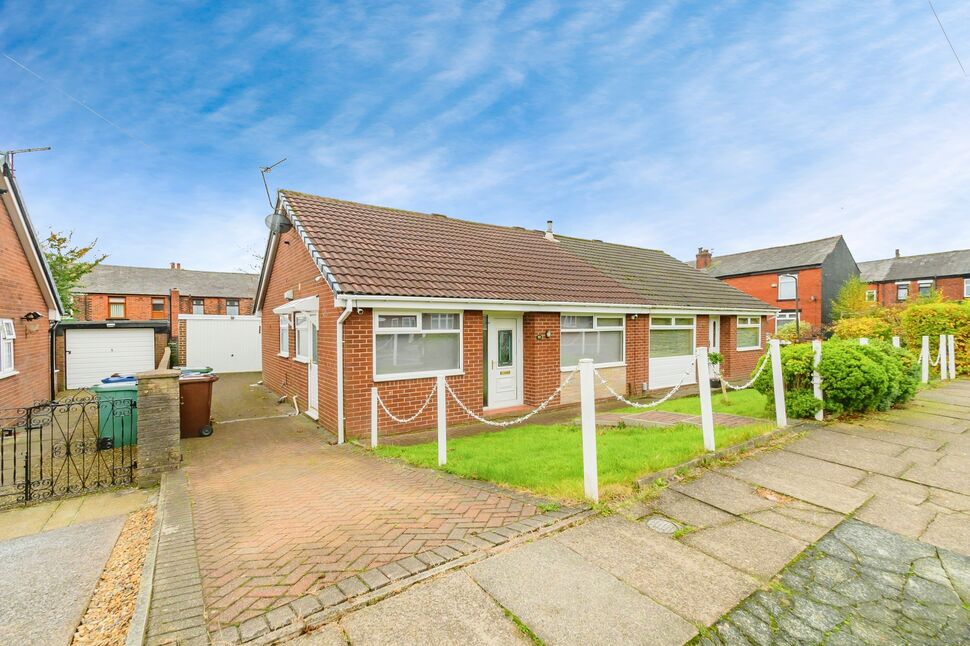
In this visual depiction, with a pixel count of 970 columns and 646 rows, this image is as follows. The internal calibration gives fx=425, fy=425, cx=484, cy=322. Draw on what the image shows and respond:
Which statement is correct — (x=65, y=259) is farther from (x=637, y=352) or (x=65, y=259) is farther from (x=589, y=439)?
(x=589, y=439)

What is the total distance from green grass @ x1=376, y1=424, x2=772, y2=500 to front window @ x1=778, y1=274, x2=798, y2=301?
3086 centimetres

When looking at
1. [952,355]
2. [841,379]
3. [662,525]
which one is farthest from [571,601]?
[952,355]

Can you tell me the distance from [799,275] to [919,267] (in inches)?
671

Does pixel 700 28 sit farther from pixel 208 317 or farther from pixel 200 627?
pixel 208 317

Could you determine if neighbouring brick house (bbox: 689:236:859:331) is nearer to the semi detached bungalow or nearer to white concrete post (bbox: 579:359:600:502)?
the semi detached bungalow

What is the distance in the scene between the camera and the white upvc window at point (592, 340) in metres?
11.4

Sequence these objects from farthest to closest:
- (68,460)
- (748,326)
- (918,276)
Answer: (918,276), (748,326), (68,460)

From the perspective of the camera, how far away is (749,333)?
17250 millimetres

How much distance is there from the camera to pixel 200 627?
2.57m

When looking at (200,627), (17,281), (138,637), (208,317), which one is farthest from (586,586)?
(208,317)

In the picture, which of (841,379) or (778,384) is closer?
(778,384)

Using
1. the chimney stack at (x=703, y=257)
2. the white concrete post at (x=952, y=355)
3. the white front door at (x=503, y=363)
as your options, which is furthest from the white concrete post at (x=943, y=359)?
the chimney stack at (x=703, y=257)

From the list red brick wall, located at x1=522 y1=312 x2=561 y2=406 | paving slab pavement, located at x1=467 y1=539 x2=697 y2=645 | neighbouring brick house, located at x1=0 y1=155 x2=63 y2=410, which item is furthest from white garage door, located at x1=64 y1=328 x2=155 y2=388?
paving slab pavement, located at x1=467 y1=539 x2=697 y2=645

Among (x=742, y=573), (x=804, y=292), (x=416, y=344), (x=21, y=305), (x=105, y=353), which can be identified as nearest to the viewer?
(x=742, y=573)
